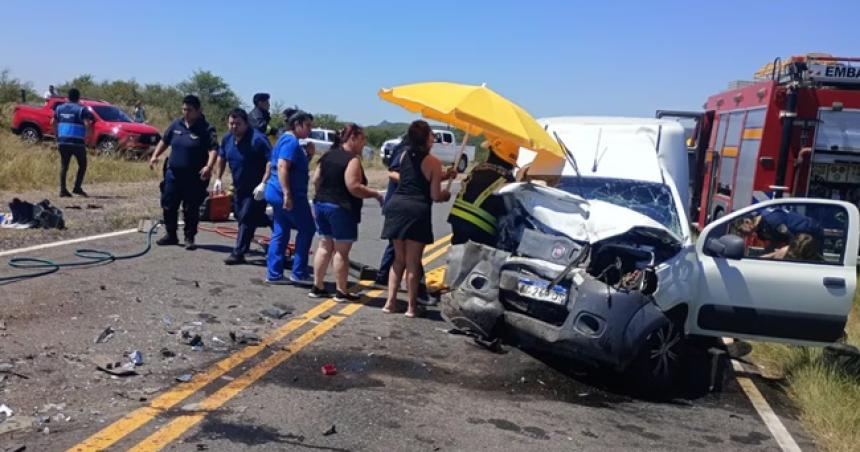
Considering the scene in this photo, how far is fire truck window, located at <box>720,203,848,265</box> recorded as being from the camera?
6.68 m

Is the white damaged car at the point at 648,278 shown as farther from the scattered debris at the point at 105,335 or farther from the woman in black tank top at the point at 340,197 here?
the scattered debris at the point at 105,335

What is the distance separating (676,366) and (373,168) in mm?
32728

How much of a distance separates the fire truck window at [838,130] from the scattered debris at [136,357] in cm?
990

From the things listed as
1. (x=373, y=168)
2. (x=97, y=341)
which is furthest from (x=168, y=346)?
(x=373, y=168)

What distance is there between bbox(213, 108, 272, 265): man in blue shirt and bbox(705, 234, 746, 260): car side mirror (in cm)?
494

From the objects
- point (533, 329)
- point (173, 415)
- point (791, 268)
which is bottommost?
point (173, 415)

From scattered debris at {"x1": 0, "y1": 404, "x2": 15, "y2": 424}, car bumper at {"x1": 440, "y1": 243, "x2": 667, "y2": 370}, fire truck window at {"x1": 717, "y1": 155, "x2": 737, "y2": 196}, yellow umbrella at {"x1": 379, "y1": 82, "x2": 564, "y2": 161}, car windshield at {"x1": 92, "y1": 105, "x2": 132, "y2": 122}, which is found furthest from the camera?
car windshield at {"x1": 92, "y1": 105, "x2": 132, "y2": 122}

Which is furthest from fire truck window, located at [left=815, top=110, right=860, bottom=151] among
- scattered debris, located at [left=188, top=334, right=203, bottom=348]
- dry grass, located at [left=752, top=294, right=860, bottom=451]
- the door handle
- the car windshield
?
the car windshield

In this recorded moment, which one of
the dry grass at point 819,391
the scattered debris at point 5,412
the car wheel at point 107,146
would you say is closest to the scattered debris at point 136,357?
the scattered debris at point 5,412

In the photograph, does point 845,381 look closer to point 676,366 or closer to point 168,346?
point 676,366

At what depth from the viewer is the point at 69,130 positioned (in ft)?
47.1

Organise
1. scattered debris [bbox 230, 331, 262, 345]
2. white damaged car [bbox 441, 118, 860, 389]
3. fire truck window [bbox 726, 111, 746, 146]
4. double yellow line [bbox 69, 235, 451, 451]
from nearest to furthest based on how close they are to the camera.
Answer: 1. double yellow line [bbox 69, 235, 451, 451]
2. white damaged car [bbox 441, 118, 860, 389]
3. scattered debris [bbox 230, 331, 262, 345]
4. fire truck window [bbox 726, 111, 746, 146]

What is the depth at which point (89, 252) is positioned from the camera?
9039 millimetres

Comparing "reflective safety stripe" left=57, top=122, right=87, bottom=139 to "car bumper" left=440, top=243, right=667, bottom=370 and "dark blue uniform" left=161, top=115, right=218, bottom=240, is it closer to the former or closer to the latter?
"dark blue uniform" left=161, top=115, right=218, bottom=240
